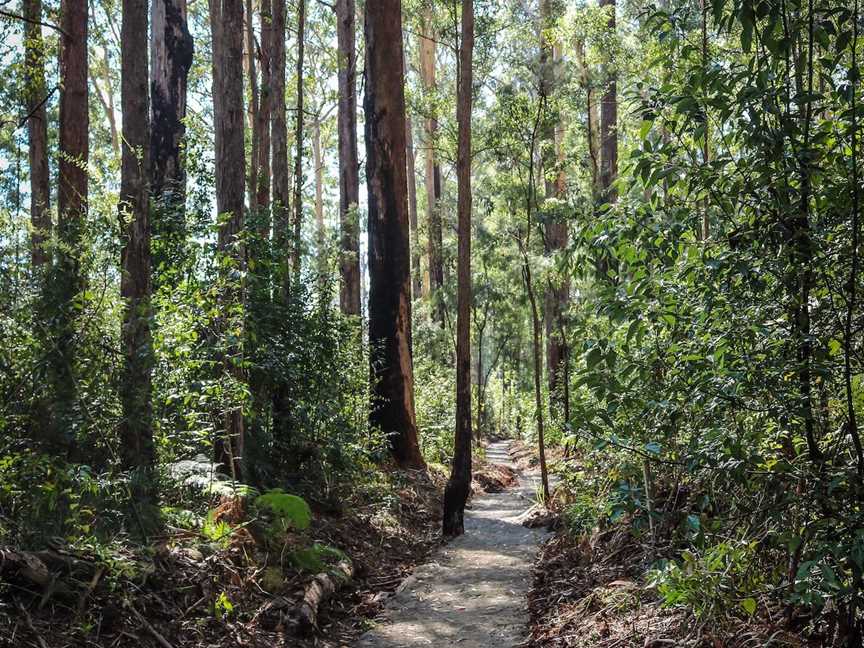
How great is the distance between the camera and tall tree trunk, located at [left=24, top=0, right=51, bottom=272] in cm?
563

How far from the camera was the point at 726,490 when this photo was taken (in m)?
3.99

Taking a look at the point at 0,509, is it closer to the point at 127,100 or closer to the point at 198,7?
the point at 127,100

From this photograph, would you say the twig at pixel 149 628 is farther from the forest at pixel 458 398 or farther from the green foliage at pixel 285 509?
the green foliage at pixel 285 509

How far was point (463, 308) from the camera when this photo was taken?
8883mm

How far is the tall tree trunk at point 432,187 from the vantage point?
919 inches

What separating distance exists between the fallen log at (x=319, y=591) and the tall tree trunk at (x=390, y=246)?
5.23 m

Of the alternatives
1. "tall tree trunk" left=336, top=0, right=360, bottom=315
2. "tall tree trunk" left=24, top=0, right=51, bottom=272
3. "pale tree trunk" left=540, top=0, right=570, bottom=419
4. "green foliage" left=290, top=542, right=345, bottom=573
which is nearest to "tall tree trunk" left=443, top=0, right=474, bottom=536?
"pale tree trunk" left=540, top=0, right=570, bottom=419

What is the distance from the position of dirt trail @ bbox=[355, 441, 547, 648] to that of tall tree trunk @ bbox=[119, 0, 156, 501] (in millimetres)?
2045

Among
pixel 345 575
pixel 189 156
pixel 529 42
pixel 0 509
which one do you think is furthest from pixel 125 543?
pixel 529 42

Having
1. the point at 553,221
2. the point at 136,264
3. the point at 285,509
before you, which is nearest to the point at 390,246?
the point at 285,509

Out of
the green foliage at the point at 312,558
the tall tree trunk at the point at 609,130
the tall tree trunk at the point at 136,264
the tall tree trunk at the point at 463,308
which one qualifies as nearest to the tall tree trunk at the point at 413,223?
the tall tree trunk at the point at 609,130

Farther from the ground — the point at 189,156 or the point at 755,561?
the point at 189,156

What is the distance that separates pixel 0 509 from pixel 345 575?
9.84ft

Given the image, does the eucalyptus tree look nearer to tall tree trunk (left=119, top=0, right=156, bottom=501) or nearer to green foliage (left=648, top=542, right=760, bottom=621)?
tall tree trunk (left=119, top=0, right=156, bottom=501)
